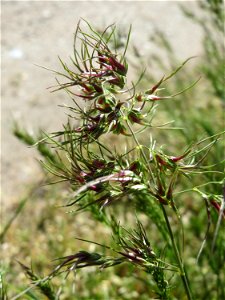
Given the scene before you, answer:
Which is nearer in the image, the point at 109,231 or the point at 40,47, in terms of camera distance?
the point at 109,231

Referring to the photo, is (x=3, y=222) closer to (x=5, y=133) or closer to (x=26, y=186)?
(x=26, y=186)

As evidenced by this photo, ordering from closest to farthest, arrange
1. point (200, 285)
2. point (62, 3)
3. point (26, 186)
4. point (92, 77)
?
point (92, 77), point (200, 285), point (26, 186), point (62, 3)

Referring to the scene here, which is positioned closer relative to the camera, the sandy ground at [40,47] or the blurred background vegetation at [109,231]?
the blurred background vegetation at [109,231]

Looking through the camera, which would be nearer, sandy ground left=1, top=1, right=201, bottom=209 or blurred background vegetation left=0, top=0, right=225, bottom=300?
blurred background vegetation left=0, top=0, right=225, bottom=300

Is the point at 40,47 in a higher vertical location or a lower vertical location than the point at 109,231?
higher

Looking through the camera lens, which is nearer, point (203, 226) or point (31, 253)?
point (203, 226)

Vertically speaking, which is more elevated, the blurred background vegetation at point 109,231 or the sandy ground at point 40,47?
the sandy ground at point 40,47

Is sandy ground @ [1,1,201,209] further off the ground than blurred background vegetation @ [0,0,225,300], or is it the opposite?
sandy ground @ [1,1,201,209]

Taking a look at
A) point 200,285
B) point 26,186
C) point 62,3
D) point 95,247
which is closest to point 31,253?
point 95,247
